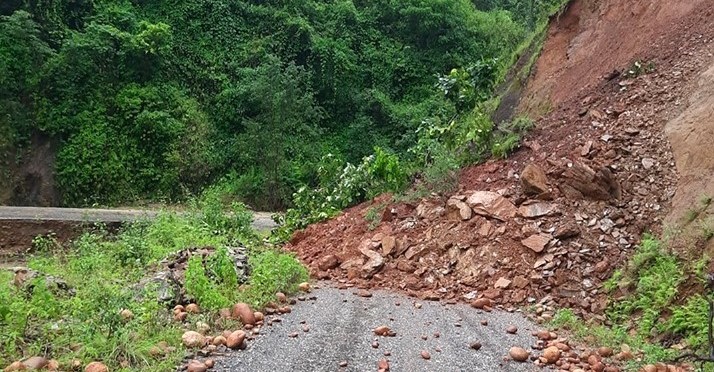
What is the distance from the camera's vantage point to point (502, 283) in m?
6.18

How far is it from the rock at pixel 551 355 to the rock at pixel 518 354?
149mm

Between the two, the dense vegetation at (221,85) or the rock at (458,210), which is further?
the dense vegetation at (221,85)

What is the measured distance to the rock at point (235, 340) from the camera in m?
4.01

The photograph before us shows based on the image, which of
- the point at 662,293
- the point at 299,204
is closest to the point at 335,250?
the point at 299,204

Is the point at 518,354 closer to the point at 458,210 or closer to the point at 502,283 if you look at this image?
the point at 502,283

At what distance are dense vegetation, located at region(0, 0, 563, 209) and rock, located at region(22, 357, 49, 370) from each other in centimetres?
1279

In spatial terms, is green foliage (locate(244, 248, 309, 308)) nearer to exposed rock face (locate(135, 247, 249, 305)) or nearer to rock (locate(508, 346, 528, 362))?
exposed rock face (locate(135, 247, 249, 305))

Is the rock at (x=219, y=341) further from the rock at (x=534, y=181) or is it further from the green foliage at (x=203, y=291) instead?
the rock at (x=534, y=181)

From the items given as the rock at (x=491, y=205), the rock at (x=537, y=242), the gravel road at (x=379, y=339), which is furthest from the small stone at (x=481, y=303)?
the rock at (x=491, y=205)

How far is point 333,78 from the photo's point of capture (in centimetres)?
2522

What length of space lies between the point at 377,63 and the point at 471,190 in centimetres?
2007

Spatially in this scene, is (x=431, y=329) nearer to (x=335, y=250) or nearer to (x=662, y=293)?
(x=662, y=293)

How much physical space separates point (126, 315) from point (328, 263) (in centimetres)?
391

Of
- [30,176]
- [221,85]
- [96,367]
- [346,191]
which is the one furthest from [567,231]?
[221,85]
